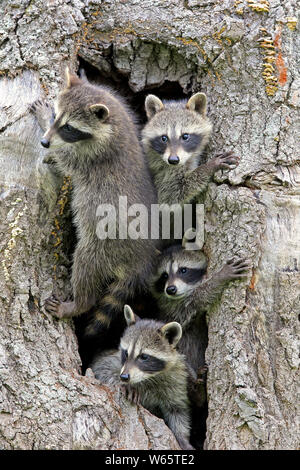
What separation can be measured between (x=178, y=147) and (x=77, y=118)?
942 millimetres

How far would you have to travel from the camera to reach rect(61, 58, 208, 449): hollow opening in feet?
16.8

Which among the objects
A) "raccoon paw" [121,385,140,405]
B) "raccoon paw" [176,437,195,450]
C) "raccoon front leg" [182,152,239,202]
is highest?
"raccoon front leg" [182,152,239,202]

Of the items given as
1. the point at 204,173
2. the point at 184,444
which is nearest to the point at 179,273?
the point at 204,173

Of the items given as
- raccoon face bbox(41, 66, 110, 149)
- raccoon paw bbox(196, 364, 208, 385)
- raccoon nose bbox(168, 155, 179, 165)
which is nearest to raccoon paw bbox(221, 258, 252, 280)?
raccoon paw bbox(196, 364, 208, 385)

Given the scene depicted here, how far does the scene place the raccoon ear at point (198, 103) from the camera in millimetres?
→ 5102

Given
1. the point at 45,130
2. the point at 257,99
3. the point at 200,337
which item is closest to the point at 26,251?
the point at 45,130

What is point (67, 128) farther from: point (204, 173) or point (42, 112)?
point (204, 173)

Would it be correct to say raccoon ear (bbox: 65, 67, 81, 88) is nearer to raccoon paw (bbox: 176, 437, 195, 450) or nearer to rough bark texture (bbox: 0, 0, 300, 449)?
rough bark texture (bbox: 0, 0, 300, 449)

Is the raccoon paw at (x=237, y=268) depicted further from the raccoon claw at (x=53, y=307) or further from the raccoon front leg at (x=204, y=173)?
the raccoon claw at (x=53, y=307)

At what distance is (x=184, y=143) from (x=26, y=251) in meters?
1.62

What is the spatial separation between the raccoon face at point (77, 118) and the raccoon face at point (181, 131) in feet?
2.12

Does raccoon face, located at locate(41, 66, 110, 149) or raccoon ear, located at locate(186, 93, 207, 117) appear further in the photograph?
raccoon ear, located at locate(186, 93, 207, 117)

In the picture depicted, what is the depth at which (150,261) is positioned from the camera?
16.6 ft

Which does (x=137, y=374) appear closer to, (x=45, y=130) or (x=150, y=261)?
(x=150, y=261)
